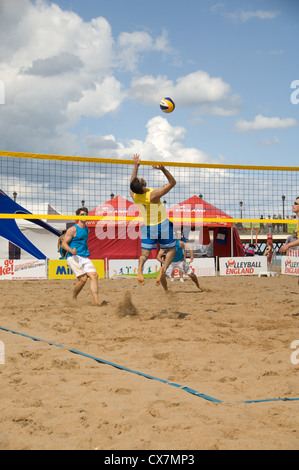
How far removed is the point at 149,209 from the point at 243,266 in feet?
34.5

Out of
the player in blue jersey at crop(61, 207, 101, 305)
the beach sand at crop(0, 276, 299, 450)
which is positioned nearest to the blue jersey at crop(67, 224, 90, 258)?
the player in blue jersey at crop(61, 207, 101, 305)

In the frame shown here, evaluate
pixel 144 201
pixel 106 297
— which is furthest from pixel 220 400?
pixel 106 297

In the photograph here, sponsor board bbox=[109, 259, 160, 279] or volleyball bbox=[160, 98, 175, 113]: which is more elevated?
volleyball bbox=[160, 98, 175, 113]

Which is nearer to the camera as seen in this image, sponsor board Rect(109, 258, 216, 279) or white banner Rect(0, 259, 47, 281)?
white banner Rect(0, 259, 47, 281)

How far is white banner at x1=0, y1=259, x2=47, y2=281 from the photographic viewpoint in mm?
13547

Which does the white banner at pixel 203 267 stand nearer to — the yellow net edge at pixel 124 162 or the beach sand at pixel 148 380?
the yellow net edge at pixel 124 162

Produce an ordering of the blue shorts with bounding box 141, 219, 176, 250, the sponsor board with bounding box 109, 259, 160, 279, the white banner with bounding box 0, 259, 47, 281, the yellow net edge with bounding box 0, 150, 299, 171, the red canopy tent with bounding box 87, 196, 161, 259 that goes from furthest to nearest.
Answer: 1. the red canopy tent with bounding box 87, 196, 161, 259
2. the sponsor board with bounding box 109, 259, 160, 279
3. the white banner with bounding box 0, 259, 47, 281
4. the yellow net edge with bounding box 0, 150, 299, 171
5. the blue shorts with bounding box 141, 219, 176, 250

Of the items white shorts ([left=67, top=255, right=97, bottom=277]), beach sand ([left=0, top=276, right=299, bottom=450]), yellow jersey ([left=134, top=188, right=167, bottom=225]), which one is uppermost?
yellow jersey ([left=134, top=188, right=167, bottom=225])

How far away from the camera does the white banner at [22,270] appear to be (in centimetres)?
1355

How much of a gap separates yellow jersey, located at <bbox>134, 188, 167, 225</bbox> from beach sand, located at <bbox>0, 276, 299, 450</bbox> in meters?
1.15

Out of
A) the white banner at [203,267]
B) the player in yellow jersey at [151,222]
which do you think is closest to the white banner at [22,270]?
the white banner at [203,267]

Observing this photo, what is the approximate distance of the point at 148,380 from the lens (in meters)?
3.07

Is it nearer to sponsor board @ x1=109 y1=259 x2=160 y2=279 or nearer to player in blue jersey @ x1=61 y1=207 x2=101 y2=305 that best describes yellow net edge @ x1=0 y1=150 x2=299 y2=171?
player in blue jersey @ x1=61 y1=207 x2=101 y2=305

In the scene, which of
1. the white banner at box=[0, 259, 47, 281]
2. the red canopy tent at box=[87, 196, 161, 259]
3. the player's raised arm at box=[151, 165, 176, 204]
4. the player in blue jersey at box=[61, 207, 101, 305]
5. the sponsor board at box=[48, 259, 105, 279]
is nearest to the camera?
the player's raised arm at box=[151, 165, 176, 204]
